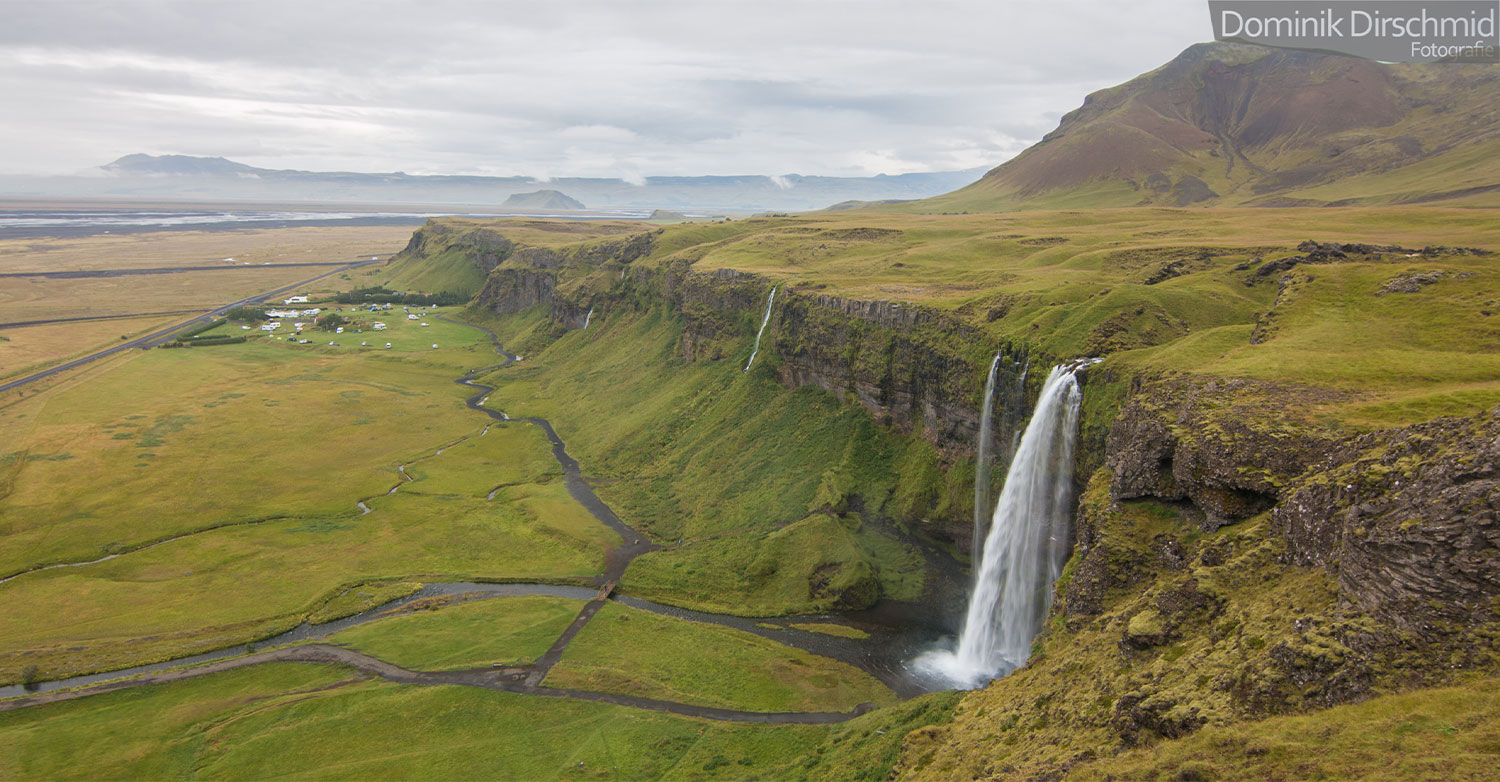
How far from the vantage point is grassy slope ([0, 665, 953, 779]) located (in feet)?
140

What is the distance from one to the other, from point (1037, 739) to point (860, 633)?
96.6 ft

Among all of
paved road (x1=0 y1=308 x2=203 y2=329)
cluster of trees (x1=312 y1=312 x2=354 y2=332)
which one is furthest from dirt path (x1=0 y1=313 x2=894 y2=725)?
paved road (x1=0 y1=308 x2=203 y2=329)

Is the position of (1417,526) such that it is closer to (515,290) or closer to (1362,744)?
(1362,744)

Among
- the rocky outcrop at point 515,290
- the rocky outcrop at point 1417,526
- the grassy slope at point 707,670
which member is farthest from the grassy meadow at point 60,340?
the rocky outcrop at point 1417,526

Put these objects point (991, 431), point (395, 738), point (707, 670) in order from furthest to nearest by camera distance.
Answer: point (991, 431)
point (707, 670)
point (395, 738)

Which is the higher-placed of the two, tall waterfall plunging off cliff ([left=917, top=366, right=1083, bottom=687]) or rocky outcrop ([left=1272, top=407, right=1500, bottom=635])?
rocky outcrop ([left=1272, top=407, right=1500, bottom=635])

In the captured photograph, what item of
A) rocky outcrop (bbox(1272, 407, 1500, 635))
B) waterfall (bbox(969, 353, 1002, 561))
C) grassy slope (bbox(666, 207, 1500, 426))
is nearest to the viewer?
rocky outcrop (bbox(1272, 407, 1500, 635))

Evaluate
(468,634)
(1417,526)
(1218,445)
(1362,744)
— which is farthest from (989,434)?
(468,634)

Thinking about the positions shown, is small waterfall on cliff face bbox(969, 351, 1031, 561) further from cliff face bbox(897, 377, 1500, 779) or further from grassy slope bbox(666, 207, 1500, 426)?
cliff face bbox(897, 377, 1500, 779)

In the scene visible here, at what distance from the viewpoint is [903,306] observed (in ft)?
244

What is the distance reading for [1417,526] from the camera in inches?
824

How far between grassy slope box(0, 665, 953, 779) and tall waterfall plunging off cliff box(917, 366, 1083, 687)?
405 inches

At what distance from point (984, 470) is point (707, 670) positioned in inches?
1086

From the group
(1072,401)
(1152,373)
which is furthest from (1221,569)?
(1072,401)
